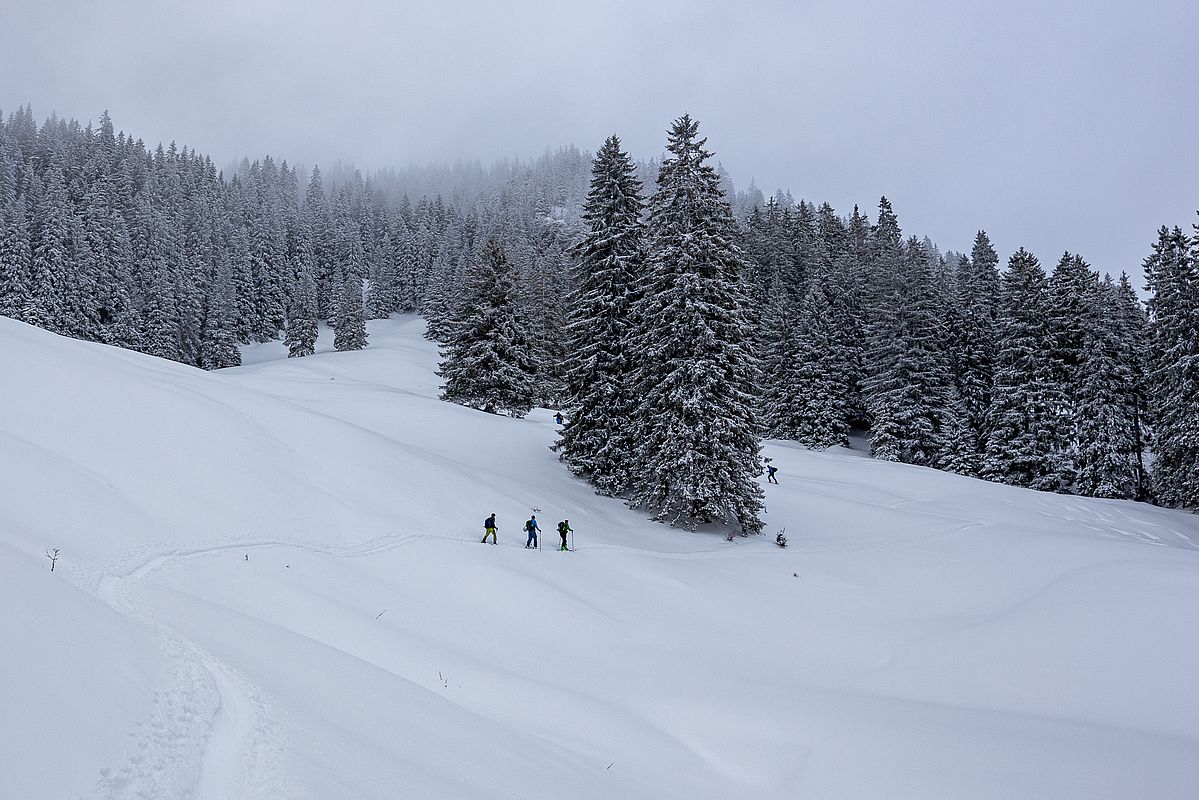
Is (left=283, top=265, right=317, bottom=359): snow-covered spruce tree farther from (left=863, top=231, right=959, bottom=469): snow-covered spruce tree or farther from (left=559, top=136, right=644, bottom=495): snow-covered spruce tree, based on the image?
(left=863, top=231, right=959, bottom=469): snow-covered spruce tree

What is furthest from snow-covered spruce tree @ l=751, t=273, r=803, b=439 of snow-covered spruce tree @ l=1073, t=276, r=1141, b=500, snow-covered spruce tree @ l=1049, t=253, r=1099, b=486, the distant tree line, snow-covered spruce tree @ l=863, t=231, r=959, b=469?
snow-covered spruce tree @ l=1073, t=276, r=1141, b=500

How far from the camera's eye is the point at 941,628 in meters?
16.1

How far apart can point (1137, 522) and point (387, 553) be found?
3372 centimetres

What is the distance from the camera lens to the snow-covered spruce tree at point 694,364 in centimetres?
2386

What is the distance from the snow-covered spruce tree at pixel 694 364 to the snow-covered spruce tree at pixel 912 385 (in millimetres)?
24893

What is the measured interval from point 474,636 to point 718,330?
52.7ft

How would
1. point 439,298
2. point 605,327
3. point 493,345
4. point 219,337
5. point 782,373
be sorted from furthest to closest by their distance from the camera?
1. point 439,298
2. point 219,337
3. point 782,373
4. point 493,345
5. point 605,327

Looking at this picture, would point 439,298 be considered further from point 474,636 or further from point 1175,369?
point 474,636

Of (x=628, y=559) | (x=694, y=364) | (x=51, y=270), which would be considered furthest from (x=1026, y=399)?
(x=51, y=270)

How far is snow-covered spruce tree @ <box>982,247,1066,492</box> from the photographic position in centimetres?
4031

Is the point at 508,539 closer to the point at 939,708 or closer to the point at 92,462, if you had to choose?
the point at 92,462

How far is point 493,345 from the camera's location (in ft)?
119

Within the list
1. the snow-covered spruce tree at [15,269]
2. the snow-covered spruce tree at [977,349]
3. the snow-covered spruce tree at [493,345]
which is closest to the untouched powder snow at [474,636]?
the snow-covered spruce tree at [493,345]

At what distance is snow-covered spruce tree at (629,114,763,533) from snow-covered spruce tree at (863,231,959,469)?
24.9m
